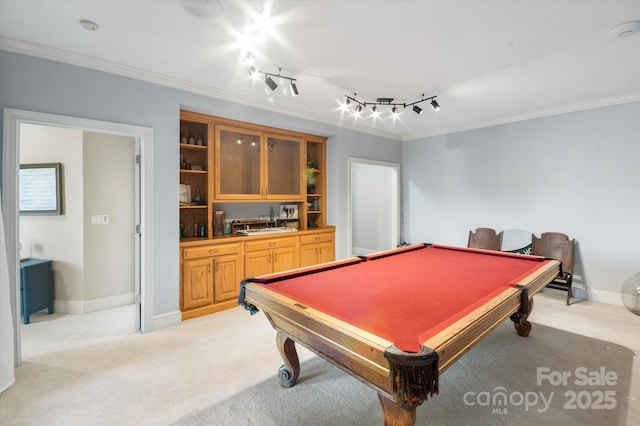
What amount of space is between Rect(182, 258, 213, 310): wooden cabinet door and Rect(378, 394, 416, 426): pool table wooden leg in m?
2.64

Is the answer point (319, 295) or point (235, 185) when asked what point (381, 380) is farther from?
point (235, 185)

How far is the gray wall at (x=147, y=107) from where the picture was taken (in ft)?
7.86

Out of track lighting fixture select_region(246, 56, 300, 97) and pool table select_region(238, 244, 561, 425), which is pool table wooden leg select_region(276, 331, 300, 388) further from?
track lighting fixture select_region(246, 56, 300, 97)

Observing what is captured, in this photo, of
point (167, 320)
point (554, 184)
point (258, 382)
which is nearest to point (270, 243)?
point (167, 320)

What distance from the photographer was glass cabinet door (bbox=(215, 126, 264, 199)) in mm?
3719

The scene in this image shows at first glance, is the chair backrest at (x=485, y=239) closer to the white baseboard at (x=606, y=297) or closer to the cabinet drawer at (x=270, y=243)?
→ the white baseboard at (x=606, y=297)

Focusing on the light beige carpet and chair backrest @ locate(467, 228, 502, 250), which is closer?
the light beige carpet

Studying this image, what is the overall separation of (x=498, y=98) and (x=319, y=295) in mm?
3472

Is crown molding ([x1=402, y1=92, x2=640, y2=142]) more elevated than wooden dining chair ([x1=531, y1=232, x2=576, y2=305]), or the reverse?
crown molding ([x1=402, y1=92, x2=640, y2=142])

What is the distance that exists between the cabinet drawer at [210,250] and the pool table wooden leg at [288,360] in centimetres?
170

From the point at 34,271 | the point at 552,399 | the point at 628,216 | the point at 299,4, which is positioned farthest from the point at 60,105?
the point at 628,216

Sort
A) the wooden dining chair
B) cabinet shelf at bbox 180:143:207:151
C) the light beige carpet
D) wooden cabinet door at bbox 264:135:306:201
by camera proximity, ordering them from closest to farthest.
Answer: the light beige carpet → cabinet shelf at bbox 180:143:207:151 → the wooden dining chair → wooden cabinet door at bbox 264:135:306:201

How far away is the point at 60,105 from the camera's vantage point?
99.3 inches

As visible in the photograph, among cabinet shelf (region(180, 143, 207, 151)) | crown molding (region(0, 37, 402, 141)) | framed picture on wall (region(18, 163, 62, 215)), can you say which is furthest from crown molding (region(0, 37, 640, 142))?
framed picture on wall (region(18, 163, 62, 215))
